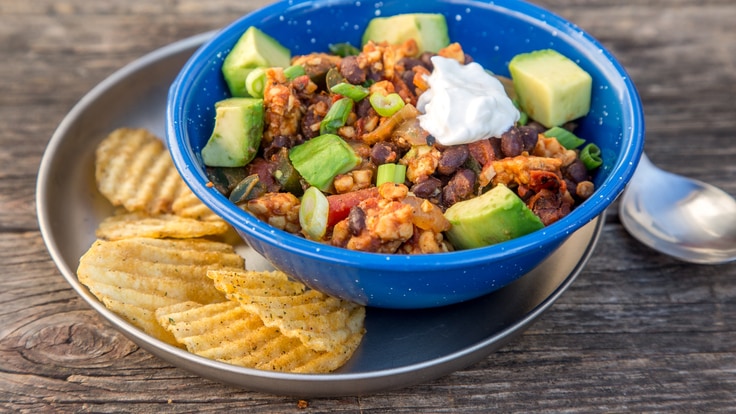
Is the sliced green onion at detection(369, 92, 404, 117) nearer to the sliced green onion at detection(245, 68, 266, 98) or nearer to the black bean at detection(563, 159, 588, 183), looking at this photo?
the sliced green onion at detection(245, 68, 266, 98)

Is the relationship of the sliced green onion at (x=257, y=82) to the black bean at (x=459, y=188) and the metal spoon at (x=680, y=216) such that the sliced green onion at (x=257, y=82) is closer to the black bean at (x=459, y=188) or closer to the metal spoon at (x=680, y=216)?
the black bean at (x=459, y=188)

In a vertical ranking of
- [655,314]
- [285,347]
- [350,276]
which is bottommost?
[655,314]

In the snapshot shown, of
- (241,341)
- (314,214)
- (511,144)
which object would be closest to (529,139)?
(511,144)

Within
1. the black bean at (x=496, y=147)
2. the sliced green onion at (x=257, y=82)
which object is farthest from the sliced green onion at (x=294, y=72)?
the black bean at (x=496, y=147)

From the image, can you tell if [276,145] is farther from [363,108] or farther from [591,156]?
[591,156]

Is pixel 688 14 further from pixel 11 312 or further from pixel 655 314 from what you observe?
pixel 11 312

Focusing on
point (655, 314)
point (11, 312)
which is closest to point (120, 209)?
point (11, 312)
